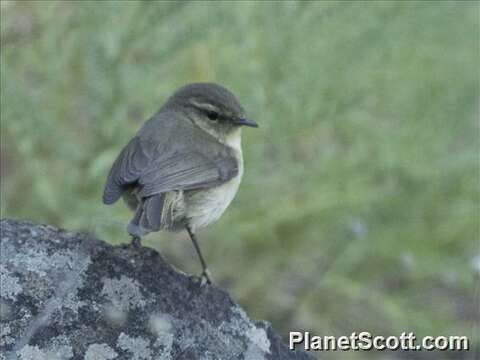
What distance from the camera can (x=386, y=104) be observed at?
19.2 feet

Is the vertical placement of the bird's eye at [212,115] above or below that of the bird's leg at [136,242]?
above

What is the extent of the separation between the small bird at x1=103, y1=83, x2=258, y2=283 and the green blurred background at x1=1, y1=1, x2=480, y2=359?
582mm

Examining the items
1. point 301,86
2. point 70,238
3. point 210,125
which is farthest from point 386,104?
point 70,238

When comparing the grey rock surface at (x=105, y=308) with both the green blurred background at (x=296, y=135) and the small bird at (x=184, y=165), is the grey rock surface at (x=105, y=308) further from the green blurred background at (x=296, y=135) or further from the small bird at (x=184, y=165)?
the green blurred background at (x=296, y=135)

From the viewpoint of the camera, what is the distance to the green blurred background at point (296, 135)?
4.77m

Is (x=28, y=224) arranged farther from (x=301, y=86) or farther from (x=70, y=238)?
(x=301, y=86)

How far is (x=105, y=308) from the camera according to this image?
2.98 metres

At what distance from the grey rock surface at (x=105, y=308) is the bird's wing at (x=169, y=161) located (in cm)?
30

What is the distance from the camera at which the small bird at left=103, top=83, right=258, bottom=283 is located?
11.5ft

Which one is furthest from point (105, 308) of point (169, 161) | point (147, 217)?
point (169, 161)

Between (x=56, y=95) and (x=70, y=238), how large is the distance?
2.13 meters

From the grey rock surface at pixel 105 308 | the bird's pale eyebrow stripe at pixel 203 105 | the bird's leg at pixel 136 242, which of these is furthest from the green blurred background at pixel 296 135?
the grey rock surface at pixel 105 308

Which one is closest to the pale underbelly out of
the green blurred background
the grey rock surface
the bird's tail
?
the bird's tail

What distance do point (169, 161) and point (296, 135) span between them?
1769 millimetres
